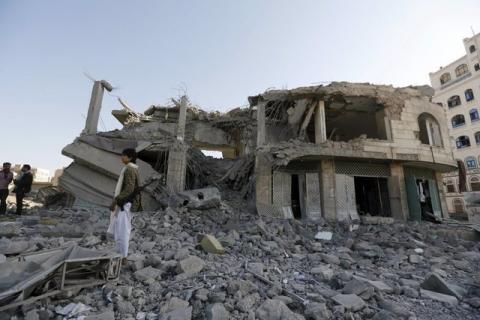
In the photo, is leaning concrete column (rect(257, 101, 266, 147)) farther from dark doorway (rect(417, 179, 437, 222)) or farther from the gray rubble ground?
dark doorway (rect(417, 179, 437, 222))

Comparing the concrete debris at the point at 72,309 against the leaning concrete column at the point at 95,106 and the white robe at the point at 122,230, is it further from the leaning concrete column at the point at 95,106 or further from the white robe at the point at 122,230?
the leaning concrete column at the point at 95,106

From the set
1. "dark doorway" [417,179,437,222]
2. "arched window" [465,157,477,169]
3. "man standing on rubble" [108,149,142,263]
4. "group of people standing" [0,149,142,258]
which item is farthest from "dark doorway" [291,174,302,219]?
"arched window" [465,157,477,169]

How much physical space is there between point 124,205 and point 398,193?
11.0 meters

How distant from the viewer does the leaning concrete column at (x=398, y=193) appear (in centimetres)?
996

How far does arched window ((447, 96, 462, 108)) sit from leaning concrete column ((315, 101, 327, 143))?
86.8 ft

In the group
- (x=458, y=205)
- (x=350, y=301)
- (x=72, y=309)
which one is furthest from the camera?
(x=458, y=205)

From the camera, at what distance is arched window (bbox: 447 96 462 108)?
2624 centimetres

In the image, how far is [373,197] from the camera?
458 inches

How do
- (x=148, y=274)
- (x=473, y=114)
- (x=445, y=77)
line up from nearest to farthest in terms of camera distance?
(x=148, y=274) < (x=473, y=114) < (x=445, y=77)

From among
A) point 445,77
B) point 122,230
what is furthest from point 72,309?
point 445,77

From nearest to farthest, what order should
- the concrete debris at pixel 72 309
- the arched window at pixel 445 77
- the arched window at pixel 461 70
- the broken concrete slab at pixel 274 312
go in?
1. the concrete debris at pixel 72 309
2. the broken concrete slab at pixel 274 312
3. the arched window at pixel 461 70
4. the arched window at pixel 445 77

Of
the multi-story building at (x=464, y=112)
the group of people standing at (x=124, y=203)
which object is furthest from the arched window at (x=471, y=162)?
the group of people standing at (x=124, y=203)

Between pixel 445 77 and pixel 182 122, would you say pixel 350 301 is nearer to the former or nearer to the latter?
pixel 182 122

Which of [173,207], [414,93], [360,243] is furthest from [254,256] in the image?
[414,93]
